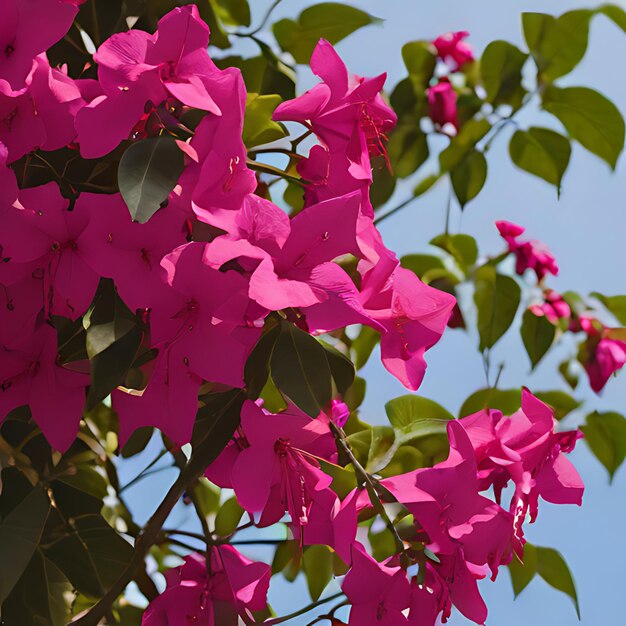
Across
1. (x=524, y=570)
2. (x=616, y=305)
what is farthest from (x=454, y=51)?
(x=524, y=570)

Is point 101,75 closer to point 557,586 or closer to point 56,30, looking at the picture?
point 56,30

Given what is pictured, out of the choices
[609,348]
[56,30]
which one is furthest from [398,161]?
[56,30]

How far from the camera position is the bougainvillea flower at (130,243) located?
36 cm

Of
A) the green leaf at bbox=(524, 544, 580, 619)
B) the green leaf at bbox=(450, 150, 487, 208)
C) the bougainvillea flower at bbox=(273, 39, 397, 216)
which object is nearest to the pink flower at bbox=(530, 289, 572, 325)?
the green leaf at bbox=(450, 150, 487, 208)

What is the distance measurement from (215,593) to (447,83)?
0.48 m

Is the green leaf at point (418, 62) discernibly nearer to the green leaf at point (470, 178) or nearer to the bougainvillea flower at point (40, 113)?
the green leaf at point (470, 178)

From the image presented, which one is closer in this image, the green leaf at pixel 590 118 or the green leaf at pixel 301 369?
the green leaf at pixel 301 369

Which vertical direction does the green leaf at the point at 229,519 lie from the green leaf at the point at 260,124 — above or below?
below

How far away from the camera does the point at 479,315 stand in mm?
789

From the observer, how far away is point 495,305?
30.9 inches

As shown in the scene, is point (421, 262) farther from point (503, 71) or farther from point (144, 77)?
point (144, 77)

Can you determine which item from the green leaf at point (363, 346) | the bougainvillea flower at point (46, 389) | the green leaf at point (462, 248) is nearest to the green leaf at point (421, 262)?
the green leaf at point (462, 248)

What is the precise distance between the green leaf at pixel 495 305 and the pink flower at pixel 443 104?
14cm

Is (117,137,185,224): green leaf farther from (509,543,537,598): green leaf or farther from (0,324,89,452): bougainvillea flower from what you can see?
(509,543,537,598): green leaf
